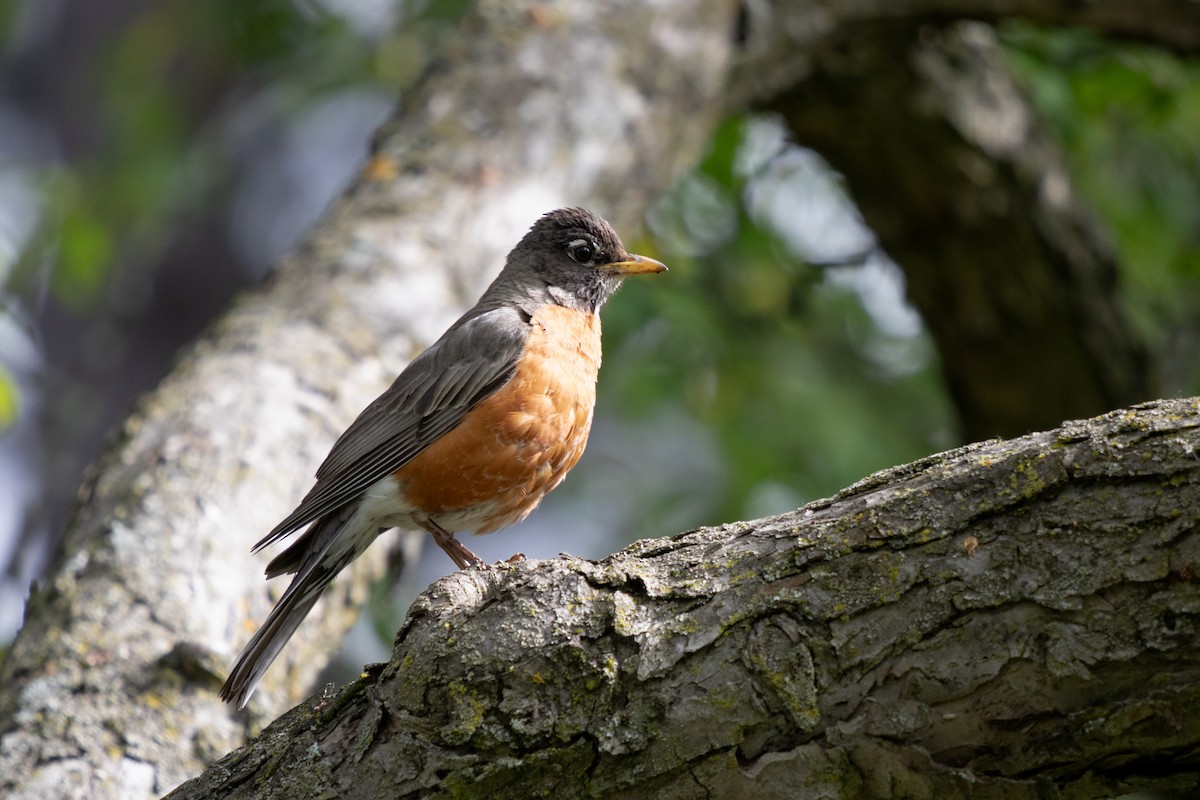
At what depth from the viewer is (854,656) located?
6.93ft

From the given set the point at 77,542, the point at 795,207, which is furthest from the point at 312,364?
the point at 795,207

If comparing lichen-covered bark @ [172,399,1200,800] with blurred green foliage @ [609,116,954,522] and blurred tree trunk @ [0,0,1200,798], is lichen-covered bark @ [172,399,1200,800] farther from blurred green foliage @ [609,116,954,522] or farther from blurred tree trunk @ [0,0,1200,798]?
blurred green foliage @ [609,116,954,522]

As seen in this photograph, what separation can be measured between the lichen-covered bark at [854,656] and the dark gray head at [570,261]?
104 inches

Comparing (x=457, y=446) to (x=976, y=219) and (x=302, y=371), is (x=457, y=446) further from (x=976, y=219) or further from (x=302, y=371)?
(x=976, y=219)

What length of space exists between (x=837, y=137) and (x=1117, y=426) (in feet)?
15.3

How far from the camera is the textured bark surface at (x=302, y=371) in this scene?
3.26 meters

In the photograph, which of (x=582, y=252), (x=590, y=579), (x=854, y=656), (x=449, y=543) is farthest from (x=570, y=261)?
(x=854, y=656)

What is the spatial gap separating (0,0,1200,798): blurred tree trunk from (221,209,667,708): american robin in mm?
240

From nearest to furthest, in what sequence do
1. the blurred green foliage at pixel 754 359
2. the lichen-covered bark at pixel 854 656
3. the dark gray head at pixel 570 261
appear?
the lichen-covered bark at pixel 854 656 → the dark gray head at pixel 570 261 → the blurred green foliage at pixel 754 359

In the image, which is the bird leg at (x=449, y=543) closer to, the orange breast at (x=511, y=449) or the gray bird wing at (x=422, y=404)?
the orange breast at (x=511, y=449)

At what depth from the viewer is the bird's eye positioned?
193 inches

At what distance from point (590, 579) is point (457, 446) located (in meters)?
1.81

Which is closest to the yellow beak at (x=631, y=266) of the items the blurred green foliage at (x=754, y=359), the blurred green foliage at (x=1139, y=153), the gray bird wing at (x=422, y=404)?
the gray bird wing at (x=422, y=404)

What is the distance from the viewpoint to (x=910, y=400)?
24.9 ft
